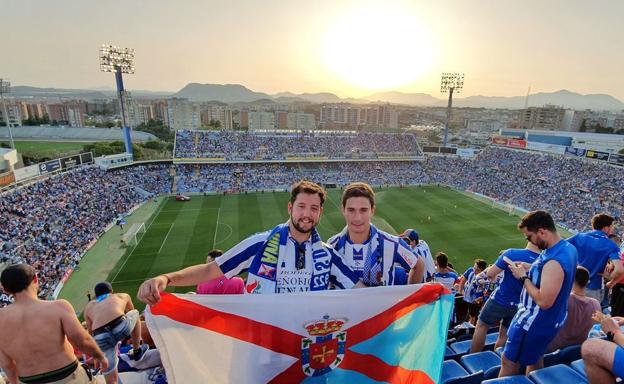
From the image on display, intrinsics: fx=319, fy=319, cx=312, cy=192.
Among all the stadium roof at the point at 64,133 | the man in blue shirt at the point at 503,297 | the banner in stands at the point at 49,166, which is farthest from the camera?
the stadium roof at the point at 64,133

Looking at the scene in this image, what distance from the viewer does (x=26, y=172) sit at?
2583cm

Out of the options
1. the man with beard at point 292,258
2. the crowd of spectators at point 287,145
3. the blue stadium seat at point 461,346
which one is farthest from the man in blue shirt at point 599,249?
the crowd of spectators at point 287,145

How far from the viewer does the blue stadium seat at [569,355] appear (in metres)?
3.62

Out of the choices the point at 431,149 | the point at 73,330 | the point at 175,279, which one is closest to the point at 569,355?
the point at 175,279

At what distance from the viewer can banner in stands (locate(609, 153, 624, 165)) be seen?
33.6 metres

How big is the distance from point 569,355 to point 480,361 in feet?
3.15

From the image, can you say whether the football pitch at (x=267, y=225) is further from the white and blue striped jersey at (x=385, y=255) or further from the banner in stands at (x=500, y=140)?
the banner in stands at (x=500, y=140)

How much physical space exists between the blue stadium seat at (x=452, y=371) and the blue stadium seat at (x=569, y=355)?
1.18m

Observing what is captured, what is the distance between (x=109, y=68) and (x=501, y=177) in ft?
165

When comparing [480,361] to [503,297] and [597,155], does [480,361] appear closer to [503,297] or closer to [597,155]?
[503,297]

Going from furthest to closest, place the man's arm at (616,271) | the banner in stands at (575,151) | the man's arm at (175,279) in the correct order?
the banner in stands at (575,151) < the man's arm at (616,271) < the man's arm at (175,279)

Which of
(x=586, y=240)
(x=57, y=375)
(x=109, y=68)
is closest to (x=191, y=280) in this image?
(x=57, y=375)

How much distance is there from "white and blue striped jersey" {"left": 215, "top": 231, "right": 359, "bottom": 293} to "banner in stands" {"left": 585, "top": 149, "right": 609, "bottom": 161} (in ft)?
147

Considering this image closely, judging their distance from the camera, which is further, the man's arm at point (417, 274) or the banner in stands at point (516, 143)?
the banner in stands at point (516, 143)
